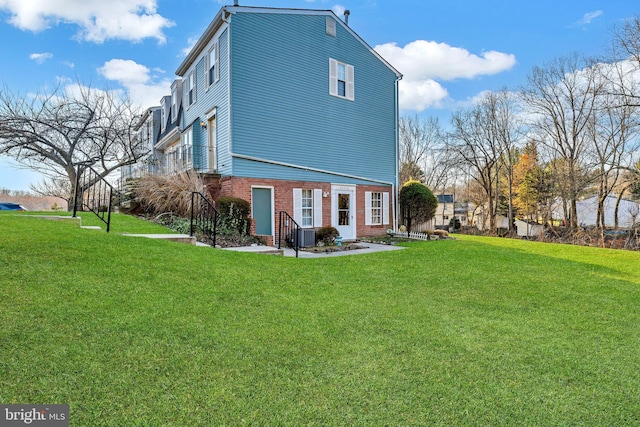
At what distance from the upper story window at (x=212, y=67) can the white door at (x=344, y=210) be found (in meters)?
5.73

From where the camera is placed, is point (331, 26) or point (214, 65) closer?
point (214, 65)

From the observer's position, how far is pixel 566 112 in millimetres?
21031

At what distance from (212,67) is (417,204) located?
997 centimetres

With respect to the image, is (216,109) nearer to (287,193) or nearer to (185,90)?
(287,193)

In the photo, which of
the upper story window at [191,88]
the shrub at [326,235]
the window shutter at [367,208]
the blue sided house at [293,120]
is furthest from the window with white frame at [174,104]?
the shrub at [326,235]

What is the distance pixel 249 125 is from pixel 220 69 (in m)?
2.24

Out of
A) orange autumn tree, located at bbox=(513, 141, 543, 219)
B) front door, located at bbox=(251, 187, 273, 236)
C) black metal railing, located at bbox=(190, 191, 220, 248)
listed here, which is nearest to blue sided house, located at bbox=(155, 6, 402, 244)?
front door, located at bbox=(251, 187, 273, 236)

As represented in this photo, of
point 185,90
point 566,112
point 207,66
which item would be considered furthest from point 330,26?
point 566,112

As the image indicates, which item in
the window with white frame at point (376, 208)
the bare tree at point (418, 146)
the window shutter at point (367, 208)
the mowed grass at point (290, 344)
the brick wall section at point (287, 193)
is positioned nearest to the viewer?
the mowed grass at point (290, 344)

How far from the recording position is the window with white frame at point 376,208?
1463 cm

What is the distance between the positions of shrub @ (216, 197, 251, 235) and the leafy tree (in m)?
7.86

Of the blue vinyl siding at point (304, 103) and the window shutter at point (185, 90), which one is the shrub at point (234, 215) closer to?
the blue vinyl siding at point (304, 103)

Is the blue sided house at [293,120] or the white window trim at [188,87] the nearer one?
the blue sided house at [293,120]

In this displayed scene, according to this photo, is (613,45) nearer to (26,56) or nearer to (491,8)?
(491,8)
